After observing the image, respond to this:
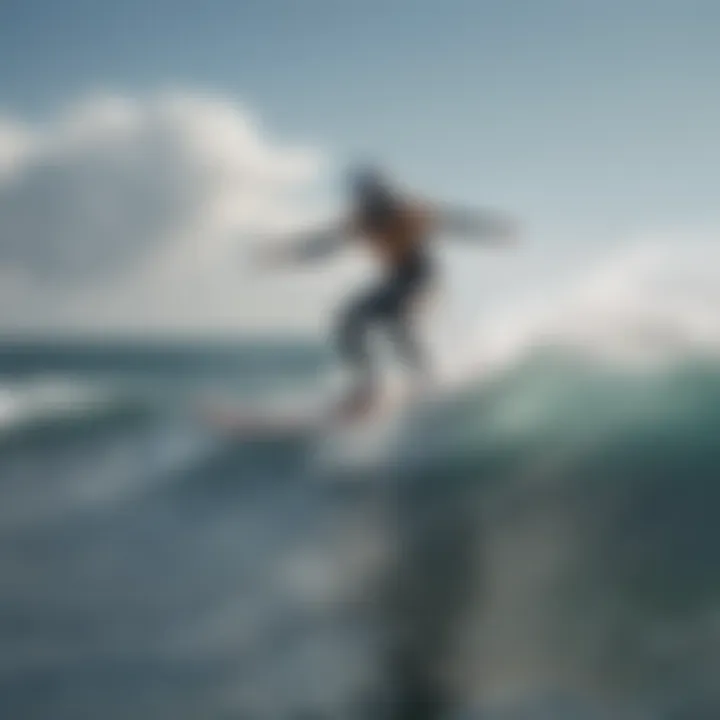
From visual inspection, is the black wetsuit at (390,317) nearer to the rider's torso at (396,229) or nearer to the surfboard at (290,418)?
the rider's torso at (396,229)

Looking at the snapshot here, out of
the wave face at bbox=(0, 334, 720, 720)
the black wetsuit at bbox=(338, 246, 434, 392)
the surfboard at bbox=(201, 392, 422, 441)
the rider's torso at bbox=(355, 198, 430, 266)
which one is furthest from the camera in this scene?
the surfboard at bbox=(201, 392, 422, 441)

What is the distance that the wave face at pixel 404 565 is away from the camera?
4.43 metres

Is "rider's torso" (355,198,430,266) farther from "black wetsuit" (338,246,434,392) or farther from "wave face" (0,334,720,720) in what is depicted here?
"wave face" (0,334,720,720)

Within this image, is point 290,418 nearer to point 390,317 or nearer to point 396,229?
point 390,317

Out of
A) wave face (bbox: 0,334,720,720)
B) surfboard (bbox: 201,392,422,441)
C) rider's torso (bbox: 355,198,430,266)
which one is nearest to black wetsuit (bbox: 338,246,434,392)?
rider's torso (bbox: 355,198,430,266)

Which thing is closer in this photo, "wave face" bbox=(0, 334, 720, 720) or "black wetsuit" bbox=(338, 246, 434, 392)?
"wave face" bbox=(0, 334, 720, 720)

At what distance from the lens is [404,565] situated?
19.9 feet

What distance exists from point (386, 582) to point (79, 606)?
184cm

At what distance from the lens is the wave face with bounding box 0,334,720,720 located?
4430 millimetres

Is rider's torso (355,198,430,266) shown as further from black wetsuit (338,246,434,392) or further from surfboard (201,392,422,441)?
surfboard (201,392,422,441)

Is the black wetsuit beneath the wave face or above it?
above

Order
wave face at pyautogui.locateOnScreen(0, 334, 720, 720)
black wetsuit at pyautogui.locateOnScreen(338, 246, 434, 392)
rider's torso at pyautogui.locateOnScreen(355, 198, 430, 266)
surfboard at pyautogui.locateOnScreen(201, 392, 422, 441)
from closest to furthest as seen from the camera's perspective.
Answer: wave face at pyautogui.locateOnScreen(0, 334, 720, 720), rider's torso at pyautogui.locateOnScreen(355, 198, 430, 266), black wetsuit at pyautogui.locateOnScreen(338, 246, 434, 392), surfboard at pyautogui.locateOnScreen(201, 392, 422, 441)

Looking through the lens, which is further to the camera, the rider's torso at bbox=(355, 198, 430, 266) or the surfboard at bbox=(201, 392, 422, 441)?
the surfboard at bbox=(201, 392, 422, 441)

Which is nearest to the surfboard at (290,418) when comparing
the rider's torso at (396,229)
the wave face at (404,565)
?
the wave face at (404,565)
